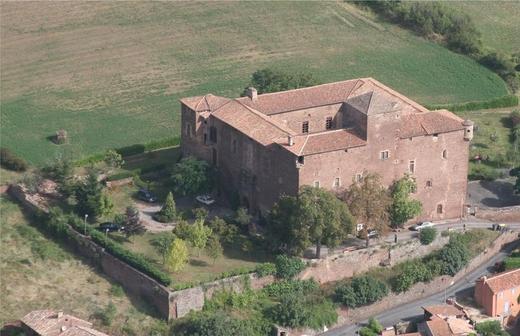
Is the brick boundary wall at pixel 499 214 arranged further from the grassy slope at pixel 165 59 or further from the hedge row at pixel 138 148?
the hedge row at pixel 138 148

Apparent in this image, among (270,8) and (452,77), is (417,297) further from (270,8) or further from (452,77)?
(270,8)

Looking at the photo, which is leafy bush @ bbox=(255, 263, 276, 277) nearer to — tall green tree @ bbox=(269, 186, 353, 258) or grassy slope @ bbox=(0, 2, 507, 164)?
tall green tree @ bbox=(269, 186, 353, 258)

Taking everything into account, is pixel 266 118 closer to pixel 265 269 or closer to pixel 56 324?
pixel 265 269

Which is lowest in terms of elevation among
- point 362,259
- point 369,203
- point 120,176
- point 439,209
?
point 362,259

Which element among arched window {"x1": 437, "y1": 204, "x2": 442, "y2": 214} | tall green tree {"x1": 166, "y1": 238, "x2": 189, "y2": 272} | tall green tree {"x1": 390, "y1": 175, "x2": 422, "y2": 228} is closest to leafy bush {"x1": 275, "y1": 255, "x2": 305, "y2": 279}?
tall green tree {"x1": 166, "y1": 238, "x2": 189, "y2": 272}

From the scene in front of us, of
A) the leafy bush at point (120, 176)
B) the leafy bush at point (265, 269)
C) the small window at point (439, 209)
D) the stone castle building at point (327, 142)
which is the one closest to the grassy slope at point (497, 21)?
the stone castle building at point (327, 142)

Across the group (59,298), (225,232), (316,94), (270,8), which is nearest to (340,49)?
(270,8)

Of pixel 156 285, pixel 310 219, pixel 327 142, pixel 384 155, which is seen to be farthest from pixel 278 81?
pixel 156 285
